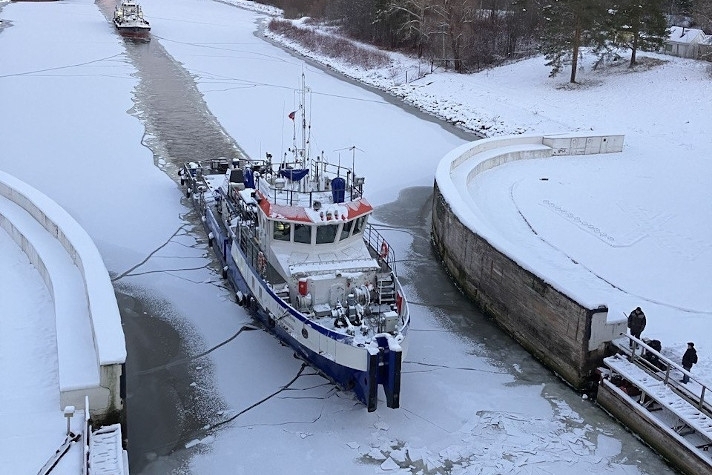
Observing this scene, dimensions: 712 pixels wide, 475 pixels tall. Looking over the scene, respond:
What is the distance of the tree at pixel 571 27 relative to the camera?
3538 cm

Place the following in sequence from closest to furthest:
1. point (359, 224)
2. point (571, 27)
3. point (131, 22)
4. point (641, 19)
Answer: point (359, 224)
point (571, 27)
point (641, 19)
point (131, 22)

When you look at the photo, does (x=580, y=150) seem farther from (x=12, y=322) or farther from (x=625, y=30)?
(x=12, y=322)

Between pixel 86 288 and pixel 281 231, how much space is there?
3.43 metres

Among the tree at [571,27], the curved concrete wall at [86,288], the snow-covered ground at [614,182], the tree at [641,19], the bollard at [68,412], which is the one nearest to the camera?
the bollard at [68,412]

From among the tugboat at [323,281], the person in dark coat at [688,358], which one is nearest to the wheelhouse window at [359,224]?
the tugboat at [323,281]

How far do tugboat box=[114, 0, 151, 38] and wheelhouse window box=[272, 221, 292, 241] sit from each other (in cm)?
4605

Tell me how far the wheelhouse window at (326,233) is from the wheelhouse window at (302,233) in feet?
0.52

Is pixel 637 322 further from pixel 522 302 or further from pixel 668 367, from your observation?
pixel 522 302

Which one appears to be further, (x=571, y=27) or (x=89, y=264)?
(x=571, y=27)

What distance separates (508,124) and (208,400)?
23448 mm

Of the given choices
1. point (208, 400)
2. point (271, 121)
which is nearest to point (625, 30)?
point (271, 121)

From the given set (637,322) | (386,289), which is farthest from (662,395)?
(386,289)

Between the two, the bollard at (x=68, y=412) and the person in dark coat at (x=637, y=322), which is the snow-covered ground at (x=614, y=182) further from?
the bollard at (x=68, y=412)

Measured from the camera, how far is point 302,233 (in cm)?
1336
